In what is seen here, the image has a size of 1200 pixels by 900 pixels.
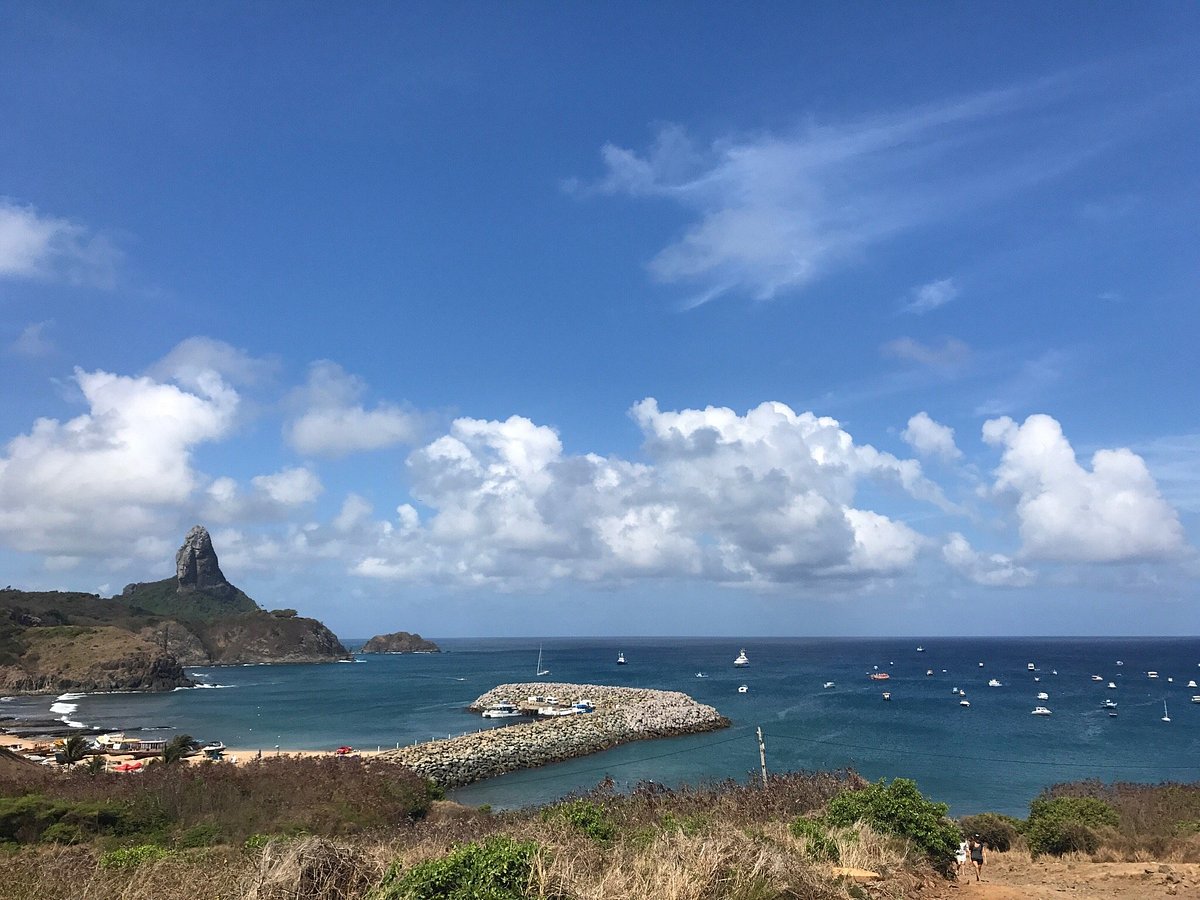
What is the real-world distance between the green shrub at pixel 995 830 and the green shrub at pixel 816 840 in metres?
10.2

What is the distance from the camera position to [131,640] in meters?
106

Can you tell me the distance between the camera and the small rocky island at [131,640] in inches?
3875

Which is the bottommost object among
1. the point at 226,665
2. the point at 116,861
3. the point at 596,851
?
the point at 226,665

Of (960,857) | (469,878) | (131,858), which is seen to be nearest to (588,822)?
(469,878)

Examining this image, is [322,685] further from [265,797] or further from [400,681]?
[265,797]

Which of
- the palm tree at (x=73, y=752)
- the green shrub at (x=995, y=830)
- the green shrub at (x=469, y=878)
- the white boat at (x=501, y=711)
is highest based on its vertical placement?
the green shrub at (x=469, y=878)

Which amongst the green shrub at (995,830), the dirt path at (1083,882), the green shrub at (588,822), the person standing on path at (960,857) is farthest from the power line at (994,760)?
the green shrub at (588,822)

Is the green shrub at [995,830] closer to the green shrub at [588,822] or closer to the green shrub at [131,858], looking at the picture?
the green shrub at [588,822]

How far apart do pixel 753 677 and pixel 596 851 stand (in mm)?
103442

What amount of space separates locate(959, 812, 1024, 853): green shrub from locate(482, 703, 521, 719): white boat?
160 feet

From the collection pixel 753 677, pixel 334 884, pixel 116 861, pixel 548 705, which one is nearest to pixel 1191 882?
pixel 334 884

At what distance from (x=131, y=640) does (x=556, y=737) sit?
3465 inches

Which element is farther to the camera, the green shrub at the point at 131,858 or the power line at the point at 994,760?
the power line at the point at 994,760

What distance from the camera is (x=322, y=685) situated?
104812 mm
